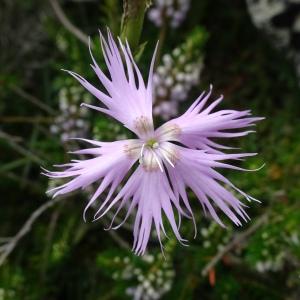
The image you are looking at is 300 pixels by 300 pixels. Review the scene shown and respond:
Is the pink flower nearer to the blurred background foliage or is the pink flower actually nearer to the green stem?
the green stem

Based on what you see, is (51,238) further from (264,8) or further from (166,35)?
(264,8)

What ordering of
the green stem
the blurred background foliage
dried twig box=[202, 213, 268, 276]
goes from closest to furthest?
1. the green stem
2. dried twig box=[202, 213, 268, 276]
3. the blurred background foliage

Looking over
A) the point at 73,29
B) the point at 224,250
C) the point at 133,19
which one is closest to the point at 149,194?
the point at 133,19

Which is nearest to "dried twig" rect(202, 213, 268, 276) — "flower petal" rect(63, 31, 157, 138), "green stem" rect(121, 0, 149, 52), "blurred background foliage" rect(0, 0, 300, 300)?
"blurred background foliage" rect(0, 0, 300, 300)

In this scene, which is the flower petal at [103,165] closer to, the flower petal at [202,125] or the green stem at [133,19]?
the flower petal at [202,125]

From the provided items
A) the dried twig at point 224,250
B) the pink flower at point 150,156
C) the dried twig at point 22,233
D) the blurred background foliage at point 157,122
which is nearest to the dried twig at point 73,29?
the blurred background foliage at point 157,122

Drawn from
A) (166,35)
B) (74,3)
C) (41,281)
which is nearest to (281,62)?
(166,35)

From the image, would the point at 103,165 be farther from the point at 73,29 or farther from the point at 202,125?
the point at 73,29
